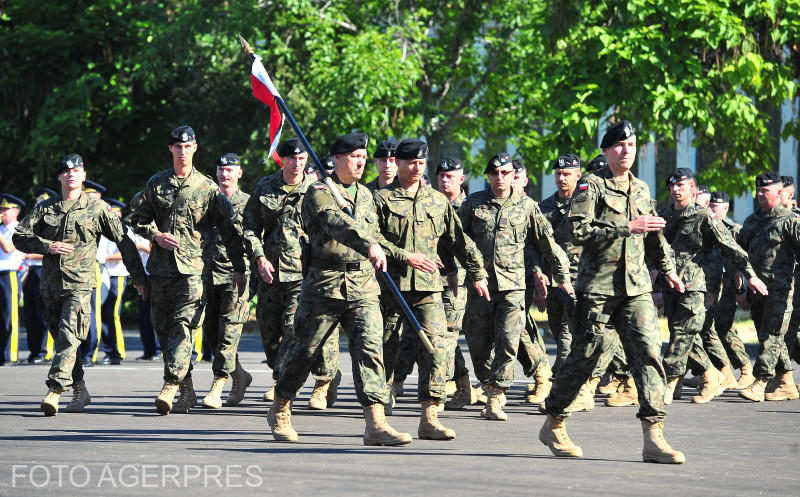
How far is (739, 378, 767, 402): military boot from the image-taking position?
12.1 metres

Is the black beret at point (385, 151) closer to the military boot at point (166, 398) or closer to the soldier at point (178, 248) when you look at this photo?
the soldier at point (178, 248)

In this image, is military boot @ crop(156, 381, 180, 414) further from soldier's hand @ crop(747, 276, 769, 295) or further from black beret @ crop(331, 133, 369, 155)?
soldier's hand @ crop(747, 276, 769, 295)

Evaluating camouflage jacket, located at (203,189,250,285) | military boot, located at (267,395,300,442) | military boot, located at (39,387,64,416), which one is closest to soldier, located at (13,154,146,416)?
military boot, located at (39,387,64,416)

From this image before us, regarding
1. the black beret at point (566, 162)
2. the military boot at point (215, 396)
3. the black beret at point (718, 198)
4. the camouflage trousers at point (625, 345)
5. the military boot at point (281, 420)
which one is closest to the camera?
the camouflage trousers at point (625, 345)

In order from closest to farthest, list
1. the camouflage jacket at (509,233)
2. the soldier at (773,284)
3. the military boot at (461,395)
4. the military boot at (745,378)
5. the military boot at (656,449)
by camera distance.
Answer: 1. the military boot at (656,449)
2. the camouflage jacket at (509,233)
3. the military boot at (461,395)
4. the soldier at (773,284)
5. the military boot at (745,378)

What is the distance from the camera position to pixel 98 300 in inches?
651

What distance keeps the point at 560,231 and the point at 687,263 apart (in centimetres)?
132

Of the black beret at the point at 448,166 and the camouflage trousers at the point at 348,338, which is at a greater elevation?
the black beret at the point at 448,166

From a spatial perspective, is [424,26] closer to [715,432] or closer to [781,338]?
[781,338]

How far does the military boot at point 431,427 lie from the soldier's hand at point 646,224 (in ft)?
6.44

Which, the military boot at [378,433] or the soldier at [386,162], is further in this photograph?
the soldier at [386,162]

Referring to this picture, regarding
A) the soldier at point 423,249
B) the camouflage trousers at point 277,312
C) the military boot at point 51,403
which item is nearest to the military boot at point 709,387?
the soldier at point 423,249

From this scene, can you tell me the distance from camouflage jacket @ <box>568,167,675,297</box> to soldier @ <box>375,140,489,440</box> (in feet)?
3.84

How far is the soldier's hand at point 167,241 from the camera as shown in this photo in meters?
10.6
